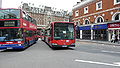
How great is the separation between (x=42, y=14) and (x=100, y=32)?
49.4 meters

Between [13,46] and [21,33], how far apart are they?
4.29ft

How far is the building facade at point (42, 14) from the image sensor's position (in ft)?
226

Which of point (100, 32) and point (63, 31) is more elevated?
point (100, 32)

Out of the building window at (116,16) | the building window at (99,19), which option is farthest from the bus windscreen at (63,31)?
the building window at (99,19)

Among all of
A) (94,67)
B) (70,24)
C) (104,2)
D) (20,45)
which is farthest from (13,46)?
(104,2)

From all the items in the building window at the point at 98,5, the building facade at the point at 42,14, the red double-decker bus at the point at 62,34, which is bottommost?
the red double-decker bus at the point at 62,34

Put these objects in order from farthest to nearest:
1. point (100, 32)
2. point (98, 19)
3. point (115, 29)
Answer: point (98, 19)
point (100, 32)
point (115, 29)

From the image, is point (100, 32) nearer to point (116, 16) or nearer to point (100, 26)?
point (100, 26)

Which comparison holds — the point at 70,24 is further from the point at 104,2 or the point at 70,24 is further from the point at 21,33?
the point at 104,2

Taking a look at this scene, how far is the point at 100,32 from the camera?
27.9 metres

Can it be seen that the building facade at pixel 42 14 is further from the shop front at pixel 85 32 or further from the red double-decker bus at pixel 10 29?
the red double-decker bus at pixel 10 29

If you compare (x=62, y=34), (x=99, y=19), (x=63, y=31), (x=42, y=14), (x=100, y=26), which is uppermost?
(x=42, y=14)

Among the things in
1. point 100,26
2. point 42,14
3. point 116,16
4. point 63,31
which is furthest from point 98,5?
point 42,14

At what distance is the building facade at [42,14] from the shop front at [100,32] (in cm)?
4327
